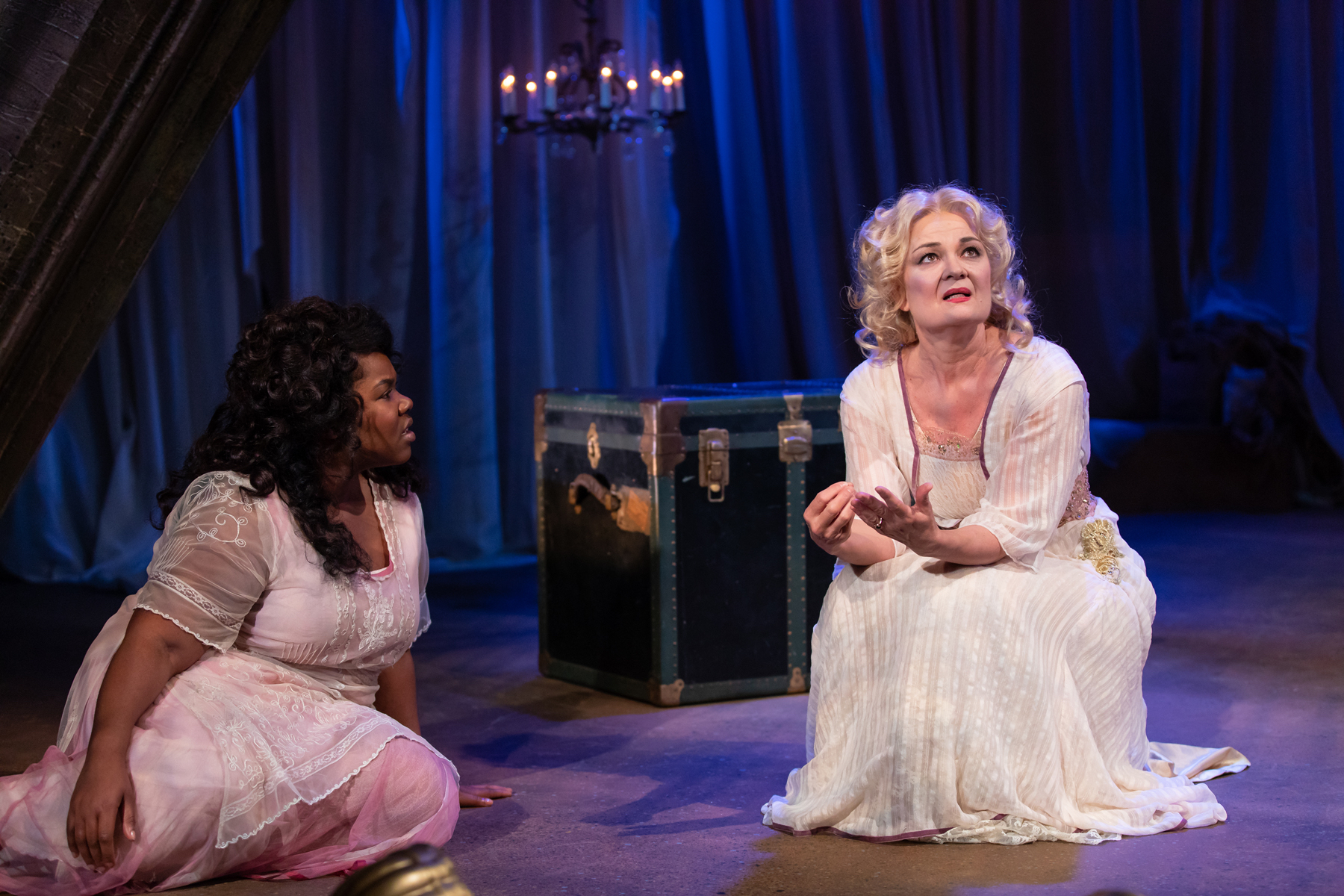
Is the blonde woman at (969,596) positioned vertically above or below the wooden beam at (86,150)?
below

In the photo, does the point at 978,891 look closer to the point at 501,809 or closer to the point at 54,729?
the point at 501,809

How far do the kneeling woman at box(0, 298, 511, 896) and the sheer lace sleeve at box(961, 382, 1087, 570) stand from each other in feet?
3.55

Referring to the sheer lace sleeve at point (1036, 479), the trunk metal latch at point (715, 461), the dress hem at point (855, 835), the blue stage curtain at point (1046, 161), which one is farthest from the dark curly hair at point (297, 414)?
the blue stage curtain at point (1046, 161)

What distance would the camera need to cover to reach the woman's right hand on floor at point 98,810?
214 centimetres

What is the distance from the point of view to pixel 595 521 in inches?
149

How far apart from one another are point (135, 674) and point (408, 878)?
4.63 feet

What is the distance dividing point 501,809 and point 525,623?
197cm

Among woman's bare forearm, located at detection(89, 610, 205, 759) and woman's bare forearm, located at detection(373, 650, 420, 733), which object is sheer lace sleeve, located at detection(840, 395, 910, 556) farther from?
woman's bare forearm, located at detection(89, 610, 205, 759)

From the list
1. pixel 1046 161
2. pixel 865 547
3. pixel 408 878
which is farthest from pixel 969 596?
pixel 1046 161

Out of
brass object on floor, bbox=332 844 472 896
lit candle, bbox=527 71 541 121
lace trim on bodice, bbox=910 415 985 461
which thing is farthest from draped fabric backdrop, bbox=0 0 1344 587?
brass object on floor, bbox=332 844 472 896

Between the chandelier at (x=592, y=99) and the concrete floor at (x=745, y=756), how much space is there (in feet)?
6.06

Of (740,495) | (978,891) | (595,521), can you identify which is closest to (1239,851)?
(978,891)

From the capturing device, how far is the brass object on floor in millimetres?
983

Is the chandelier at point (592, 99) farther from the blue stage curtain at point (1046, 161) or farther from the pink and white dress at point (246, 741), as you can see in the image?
the pink and white dress at point (246, 741)
